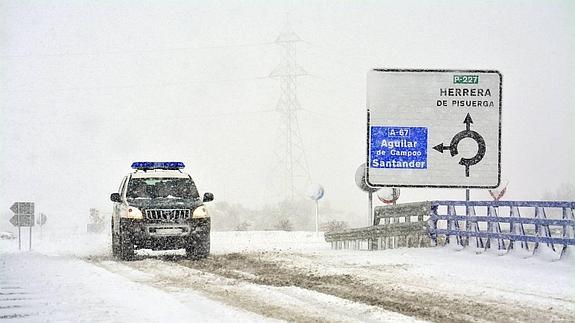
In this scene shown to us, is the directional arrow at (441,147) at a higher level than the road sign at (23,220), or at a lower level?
higher

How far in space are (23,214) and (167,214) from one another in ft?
67.8

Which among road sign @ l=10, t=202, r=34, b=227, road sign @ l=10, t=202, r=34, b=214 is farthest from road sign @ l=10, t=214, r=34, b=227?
road sign @ l=10, t=202, r=34, b=214

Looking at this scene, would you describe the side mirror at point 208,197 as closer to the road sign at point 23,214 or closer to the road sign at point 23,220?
the road sign at point 23,214

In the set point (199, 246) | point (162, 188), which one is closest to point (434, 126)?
point (199, 246)

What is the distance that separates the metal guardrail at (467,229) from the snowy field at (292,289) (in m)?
0.48

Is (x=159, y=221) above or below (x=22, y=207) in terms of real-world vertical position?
above

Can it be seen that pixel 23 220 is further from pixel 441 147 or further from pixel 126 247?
pixel 441 147

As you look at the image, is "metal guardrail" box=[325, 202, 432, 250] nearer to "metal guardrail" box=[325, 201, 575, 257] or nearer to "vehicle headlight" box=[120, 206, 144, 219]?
"metal guardrail" box=[325, 201, 575, 257]

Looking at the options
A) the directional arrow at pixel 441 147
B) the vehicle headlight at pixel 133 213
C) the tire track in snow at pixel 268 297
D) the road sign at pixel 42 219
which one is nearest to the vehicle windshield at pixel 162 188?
the vehicle headlight at pixel 133 213

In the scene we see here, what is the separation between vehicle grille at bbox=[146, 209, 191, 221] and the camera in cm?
1795

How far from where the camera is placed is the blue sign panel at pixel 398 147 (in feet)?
68.2

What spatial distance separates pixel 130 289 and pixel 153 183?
7838 mm

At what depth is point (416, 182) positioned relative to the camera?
21.0m

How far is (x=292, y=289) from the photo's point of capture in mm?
11609
